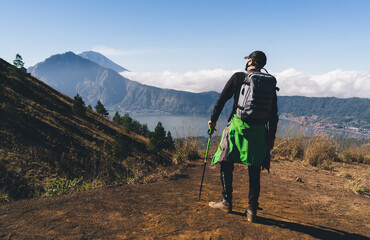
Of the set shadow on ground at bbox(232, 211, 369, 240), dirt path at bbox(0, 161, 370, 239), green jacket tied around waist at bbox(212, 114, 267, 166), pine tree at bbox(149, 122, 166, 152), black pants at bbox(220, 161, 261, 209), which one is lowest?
pine tree at bbox(149, 122, 166, 152)

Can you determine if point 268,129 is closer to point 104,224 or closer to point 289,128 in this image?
point 104,224

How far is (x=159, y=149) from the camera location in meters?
37.5

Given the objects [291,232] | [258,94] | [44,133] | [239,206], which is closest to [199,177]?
[239,206]

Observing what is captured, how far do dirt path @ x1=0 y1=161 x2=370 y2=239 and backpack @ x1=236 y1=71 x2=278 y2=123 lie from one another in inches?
60.9

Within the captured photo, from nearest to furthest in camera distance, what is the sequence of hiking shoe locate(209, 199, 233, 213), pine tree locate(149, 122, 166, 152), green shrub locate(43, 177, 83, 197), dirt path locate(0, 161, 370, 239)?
dirt path locate(0, 161, 370, 239)
hiking shoe locate(209, 199, 233, 213)
green shrub locate(43, 177, 83, 197)
pine tree locate(149, 122, 166, 152)

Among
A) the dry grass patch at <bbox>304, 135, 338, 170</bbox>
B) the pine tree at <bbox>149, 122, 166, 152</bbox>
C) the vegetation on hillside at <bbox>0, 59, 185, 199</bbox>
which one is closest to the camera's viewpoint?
the dry grass patch at <bbox>304, 135, 338, 170</bbox>

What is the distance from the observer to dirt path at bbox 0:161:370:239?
2.47 meters

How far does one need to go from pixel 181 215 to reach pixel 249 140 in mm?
1549

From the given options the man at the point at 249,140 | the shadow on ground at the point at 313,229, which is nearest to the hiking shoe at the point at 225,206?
the man at the point at 249,140

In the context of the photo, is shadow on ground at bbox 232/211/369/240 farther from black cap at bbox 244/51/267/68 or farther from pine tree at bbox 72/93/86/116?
pine tree at bbox 72/93/86/116

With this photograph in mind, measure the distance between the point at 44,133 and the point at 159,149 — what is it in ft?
60.8

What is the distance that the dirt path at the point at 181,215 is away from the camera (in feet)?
8.11

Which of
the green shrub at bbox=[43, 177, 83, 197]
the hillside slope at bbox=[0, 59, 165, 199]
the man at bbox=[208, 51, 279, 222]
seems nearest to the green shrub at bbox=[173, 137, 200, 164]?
the green shrub at bbox=[43, 177, 83, 197]

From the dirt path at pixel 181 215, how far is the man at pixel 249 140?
49cm
